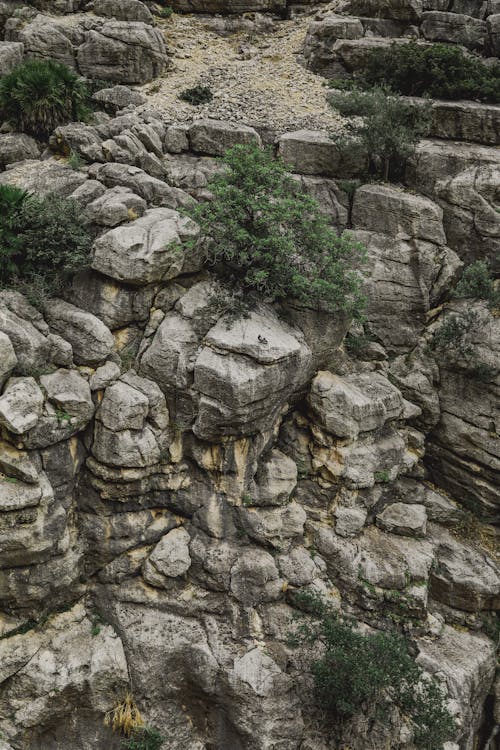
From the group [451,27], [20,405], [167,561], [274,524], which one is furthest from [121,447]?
[451,27]

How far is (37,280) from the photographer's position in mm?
14195

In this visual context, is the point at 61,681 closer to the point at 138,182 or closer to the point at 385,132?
the point at 138,182

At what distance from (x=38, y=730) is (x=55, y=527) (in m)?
4.99

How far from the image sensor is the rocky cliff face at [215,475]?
1337 centimetres

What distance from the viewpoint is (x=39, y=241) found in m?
14.3

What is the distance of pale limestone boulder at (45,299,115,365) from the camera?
1417 centimetres

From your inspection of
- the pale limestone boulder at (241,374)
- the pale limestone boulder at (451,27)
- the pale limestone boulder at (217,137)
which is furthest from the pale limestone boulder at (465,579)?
the pale limestone boulder at (451,27)

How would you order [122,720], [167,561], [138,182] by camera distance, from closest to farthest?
[122,720] < [167,561] < [138,182]

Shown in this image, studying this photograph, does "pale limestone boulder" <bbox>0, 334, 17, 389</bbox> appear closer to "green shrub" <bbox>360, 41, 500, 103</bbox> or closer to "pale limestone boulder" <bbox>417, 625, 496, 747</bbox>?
"pale limestone boulder" <bbox>417, 625, 496, 747</bbox>

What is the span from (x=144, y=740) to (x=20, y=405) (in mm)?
9041

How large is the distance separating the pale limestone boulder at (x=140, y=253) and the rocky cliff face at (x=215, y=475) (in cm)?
6

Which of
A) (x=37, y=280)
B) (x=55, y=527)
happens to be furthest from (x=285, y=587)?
(x=37, y=280)

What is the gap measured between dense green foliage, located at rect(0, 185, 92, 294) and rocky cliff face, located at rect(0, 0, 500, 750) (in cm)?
65

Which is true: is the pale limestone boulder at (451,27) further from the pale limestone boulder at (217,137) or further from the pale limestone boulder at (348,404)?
the pale limestone boulder at (348,404)
